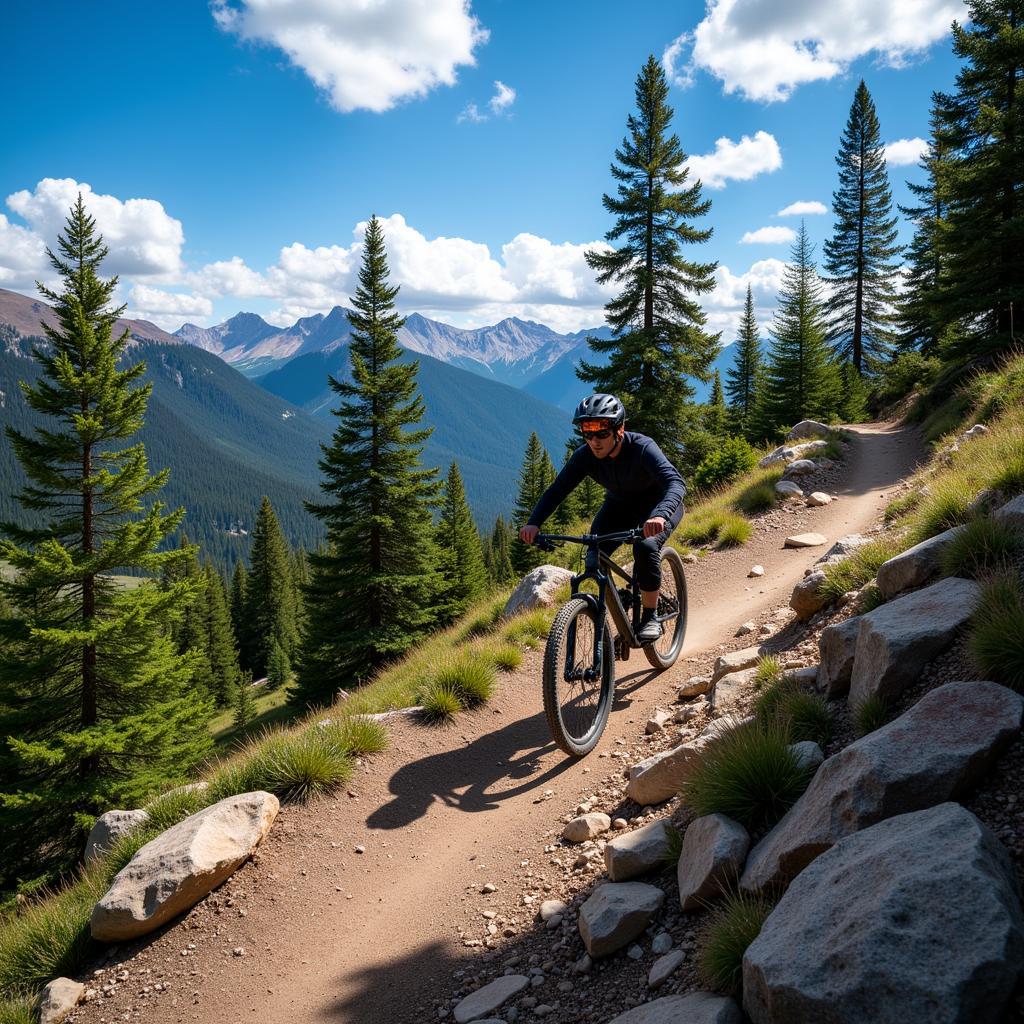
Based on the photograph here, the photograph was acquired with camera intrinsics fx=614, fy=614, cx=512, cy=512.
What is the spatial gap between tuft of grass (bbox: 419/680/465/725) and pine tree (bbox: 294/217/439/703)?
17.4 metres

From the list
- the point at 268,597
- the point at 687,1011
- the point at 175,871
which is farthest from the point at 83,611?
the point at 268,597

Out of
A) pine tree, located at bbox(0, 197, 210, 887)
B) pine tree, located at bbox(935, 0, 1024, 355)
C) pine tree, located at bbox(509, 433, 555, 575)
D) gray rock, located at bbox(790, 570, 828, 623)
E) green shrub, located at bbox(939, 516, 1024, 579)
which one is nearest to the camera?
green shrub, located at bbox(939, 516, 1024, 579)

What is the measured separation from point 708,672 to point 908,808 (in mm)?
4360

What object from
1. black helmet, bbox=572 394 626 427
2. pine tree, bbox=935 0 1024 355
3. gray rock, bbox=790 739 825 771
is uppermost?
pine tree, bbox=935 0 1024 355

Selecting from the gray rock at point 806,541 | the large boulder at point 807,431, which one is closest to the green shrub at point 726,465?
the large boulder at point 807,431

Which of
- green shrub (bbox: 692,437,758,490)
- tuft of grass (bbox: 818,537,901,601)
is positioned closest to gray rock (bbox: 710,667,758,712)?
tuft of grass (bbox: 818,537,901,601)

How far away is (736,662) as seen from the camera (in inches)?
247

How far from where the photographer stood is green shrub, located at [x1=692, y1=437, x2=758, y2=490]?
17.7 meters

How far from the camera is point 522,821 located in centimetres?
512

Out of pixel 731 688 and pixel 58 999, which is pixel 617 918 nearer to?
pixel 731 688

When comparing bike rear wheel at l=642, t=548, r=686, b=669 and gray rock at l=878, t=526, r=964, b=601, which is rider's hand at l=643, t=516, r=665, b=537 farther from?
gray rock at l=878, t=526, r=964, b=601

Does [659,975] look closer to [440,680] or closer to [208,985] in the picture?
[208,985]

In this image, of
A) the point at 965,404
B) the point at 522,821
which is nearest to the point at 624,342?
the point at 965,404

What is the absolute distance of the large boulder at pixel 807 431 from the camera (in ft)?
66.5
